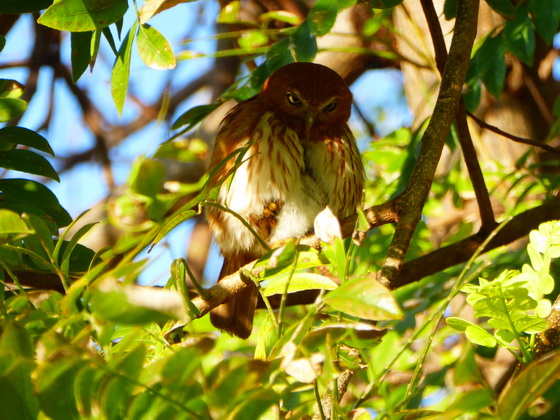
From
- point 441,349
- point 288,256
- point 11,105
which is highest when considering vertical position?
point 11,105

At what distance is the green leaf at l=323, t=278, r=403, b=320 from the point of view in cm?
105

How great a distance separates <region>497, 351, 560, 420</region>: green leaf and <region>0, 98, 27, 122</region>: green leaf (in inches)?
59.8

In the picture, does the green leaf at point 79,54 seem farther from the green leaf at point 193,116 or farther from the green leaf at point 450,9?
the green leaf at point 450,9

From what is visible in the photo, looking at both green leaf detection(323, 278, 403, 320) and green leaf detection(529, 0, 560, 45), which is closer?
green leaf detection(323, 278, 403, 320)

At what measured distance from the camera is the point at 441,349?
456 centimetres

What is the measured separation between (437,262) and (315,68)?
1.21 metres

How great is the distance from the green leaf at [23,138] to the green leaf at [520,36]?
5.70 ft

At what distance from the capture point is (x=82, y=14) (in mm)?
1802

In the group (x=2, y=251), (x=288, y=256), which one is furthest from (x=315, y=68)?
(x=288, y=256)

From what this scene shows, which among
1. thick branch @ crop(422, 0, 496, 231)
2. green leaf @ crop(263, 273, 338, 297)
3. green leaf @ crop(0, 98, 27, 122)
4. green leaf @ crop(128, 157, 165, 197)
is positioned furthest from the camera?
thick branch @ crop(422, 0, 496, 231)

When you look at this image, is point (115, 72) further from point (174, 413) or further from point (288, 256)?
point (174, 413)

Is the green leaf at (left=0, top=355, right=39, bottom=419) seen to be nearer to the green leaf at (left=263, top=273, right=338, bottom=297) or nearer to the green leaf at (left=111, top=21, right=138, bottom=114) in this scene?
the green leaf at (left=263, top=273, right=338, bottom=297)

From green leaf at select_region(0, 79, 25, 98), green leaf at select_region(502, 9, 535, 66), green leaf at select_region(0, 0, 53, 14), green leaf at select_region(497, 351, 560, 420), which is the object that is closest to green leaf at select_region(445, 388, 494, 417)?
green leaf at select_region(497, 351, 560, 420)

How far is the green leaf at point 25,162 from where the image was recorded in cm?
211
